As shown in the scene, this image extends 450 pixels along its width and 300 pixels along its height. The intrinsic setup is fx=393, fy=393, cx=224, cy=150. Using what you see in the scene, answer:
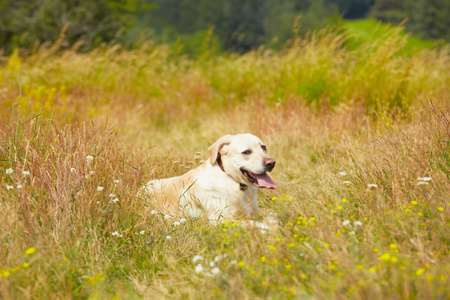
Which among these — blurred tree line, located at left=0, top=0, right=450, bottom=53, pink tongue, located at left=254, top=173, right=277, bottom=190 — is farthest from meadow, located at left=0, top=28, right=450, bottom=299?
blurred tree line, located at left=0, top=0, right=450, bottom=53

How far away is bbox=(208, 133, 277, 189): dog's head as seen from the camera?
3459 millimetres

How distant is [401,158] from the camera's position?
3344mm

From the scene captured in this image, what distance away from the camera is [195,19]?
6588 cm

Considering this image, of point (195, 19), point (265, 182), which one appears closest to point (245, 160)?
point (265, 182)

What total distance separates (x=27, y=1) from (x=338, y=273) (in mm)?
20519

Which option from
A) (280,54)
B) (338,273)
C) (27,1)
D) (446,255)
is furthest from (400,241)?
(27,1)

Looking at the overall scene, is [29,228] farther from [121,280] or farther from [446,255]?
[446,255]

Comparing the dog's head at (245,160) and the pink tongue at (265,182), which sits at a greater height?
the dog's head at (245,160)

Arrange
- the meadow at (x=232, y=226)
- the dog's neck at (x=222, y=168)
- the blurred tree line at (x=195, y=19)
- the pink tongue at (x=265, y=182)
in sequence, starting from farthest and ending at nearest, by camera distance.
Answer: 1. the blurred tree line at (x=195, y=19)
2. the dog's neck at (x=222, y=168)
3. the pink tongue at (x=265, y=182)
4. the meadow at (x=232, y=226)

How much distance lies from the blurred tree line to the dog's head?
15.8 ft

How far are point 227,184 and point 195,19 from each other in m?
66.3

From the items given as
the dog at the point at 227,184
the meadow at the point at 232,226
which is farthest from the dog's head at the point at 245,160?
the meadow at the point at 232,226

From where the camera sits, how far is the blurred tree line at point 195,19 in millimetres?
17219

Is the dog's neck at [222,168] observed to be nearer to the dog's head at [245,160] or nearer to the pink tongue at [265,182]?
the dog's head at [245,160]
